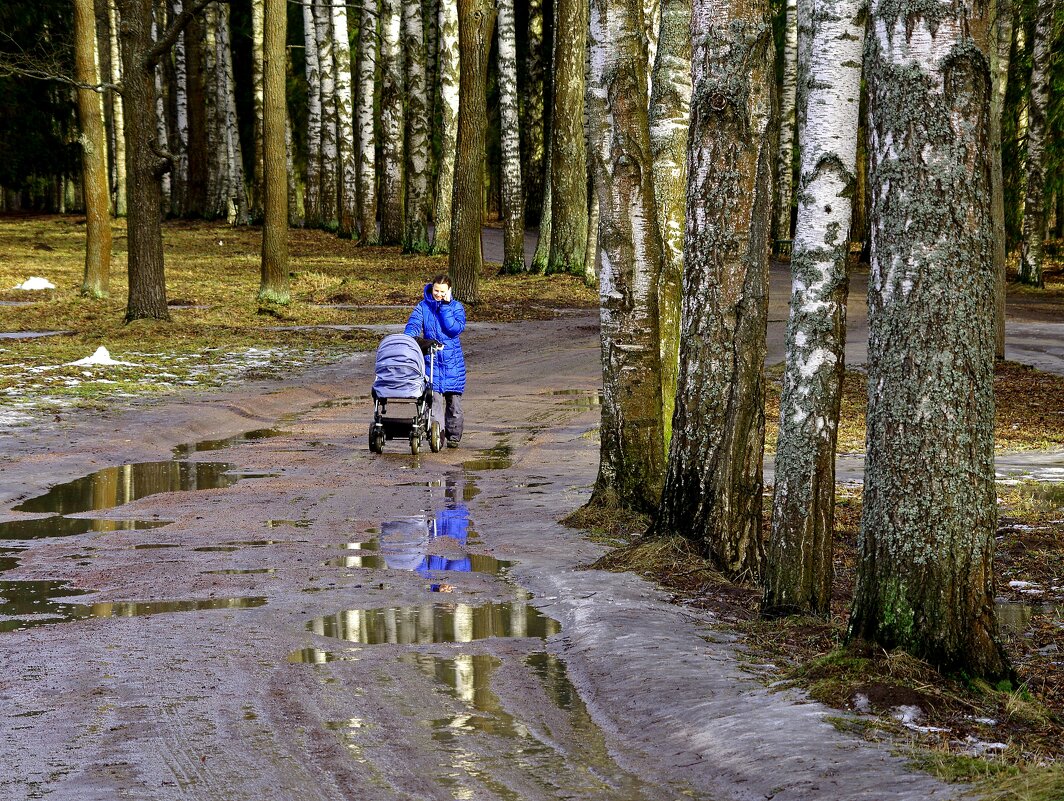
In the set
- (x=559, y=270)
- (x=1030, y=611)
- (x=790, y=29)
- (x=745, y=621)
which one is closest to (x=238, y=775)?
(x=745, y=621)

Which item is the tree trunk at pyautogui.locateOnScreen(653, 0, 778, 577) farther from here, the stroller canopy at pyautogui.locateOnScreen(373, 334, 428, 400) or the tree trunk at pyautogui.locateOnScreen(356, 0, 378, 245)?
the tree trunk at pyautogui.locateOnScreen(356, 0, 378, 245)

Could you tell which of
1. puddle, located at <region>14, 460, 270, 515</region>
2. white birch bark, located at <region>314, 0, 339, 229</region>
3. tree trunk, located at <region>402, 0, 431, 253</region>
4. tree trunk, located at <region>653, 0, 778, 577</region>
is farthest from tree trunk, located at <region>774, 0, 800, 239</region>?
tree trunk, located at <region>653, 0, 778, 577</region>

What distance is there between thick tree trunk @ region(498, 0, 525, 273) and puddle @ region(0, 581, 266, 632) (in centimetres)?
2710

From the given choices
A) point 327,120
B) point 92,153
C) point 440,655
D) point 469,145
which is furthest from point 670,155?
point 327,120

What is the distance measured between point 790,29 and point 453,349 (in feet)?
106

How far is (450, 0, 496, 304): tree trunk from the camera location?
2767 cm

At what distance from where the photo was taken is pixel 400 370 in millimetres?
14641

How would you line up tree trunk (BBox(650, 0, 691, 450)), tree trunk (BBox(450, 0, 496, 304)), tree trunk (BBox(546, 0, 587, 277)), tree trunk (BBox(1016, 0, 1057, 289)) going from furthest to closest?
tree trunk (BBox(546, 0, 587, 277)) < tree trunk (BBox(1016, 0, 1057, 289)) < tree trunk (BBox(450, 0, 496, 304)) < tree trunk (BBox(650, 0, 691, 450))

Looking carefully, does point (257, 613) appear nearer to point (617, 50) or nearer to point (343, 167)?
point (617, 50)

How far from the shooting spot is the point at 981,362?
5578mm

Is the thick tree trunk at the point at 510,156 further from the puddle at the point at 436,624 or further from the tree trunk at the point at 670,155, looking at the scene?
the puddle at the point at 436,624

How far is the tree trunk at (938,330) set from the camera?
5.55 metres

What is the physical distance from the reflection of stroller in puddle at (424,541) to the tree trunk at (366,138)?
32.6 m

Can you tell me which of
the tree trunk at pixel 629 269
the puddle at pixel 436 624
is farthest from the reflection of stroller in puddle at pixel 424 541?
the tree trunk at pixel 629 269
